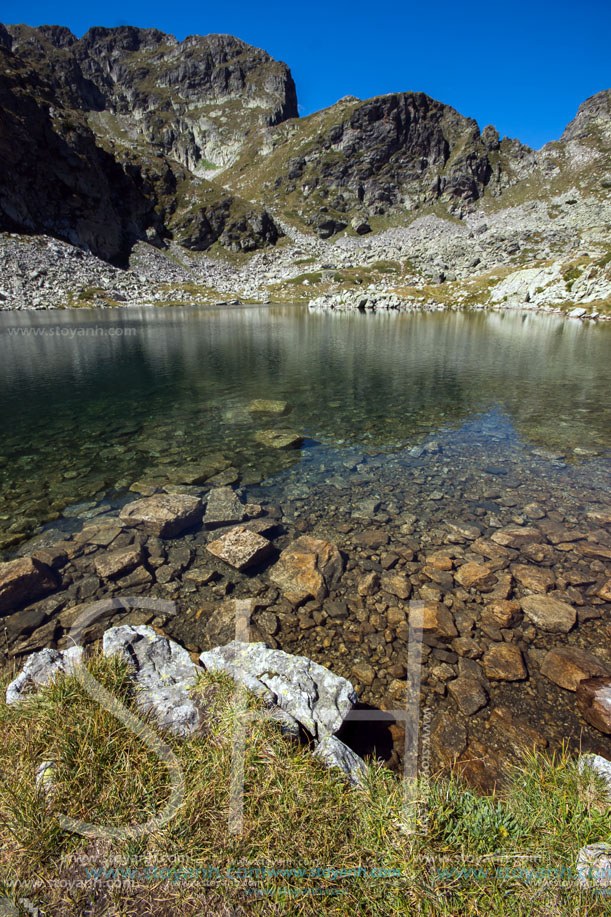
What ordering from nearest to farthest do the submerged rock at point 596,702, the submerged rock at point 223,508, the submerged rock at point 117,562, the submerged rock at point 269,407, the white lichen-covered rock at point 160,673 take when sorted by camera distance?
the white lichen-covered rock at point 160,673
the submerged rock at point 596,702
the submerged rock at point 117,562
the submerged rock at point 223,508
the submerged rock at point 269,407

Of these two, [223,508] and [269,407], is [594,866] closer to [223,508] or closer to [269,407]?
[223,508]

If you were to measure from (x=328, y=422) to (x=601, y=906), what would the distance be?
18.1m

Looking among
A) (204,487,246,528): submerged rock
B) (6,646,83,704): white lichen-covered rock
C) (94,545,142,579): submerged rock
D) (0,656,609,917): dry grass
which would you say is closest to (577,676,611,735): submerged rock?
(0,656,609,917): dry grass

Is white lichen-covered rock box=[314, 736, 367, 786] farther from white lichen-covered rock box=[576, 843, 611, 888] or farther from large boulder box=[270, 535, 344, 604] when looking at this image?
large boulder box=[270, 535, 344, 604]

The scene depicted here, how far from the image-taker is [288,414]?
21594mm

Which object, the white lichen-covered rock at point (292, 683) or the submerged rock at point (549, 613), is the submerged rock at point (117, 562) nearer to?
the white lichen-covered rock at point (292, 683)

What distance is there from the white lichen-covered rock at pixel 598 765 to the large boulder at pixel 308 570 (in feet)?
15.8

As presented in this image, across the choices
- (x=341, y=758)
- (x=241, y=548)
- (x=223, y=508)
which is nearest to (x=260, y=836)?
(x=341, y=758)

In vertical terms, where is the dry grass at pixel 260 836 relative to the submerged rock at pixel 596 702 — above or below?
above

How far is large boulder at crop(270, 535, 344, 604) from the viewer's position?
8266 millimetres

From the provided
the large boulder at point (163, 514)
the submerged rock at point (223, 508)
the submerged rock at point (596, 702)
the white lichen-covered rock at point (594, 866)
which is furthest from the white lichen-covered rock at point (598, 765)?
the large boulder at point (163, 514)

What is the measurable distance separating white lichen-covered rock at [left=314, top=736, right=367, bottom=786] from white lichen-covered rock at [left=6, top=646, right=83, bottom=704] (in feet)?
9.41

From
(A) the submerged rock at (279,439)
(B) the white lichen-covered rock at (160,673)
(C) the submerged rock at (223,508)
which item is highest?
(B) the white lichen-covered rock at (160,673)

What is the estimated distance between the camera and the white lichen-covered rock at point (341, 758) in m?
3.84
